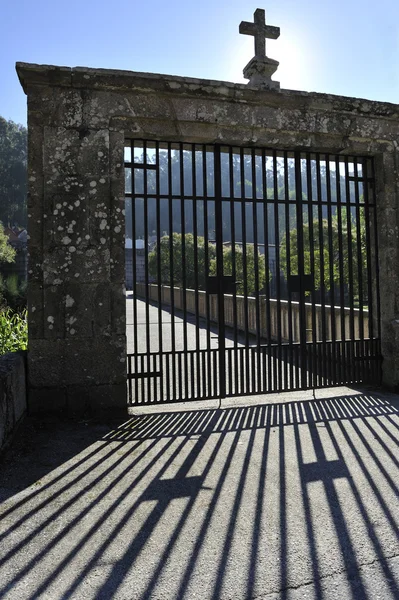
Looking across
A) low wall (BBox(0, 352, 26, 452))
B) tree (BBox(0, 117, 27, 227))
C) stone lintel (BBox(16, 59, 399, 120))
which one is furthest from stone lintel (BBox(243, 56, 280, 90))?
tree (BBox(0, 117, 27, 227))

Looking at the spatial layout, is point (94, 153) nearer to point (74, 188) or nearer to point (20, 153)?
point (74, 188)

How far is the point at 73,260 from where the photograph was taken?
4176mm

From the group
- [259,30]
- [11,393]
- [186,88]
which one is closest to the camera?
[11,393]

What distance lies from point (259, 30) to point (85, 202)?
3120 millimetres

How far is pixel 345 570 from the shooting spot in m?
1.89

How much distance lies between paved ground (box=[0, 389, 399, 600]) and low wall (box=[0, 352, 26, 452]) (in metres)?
0.17

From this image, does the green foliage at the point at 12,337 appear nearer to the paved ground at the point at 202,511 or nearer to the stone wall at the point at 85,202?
the stone wall at the point at 85,202

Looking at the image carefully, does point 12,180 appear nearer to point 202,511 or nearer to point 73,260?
point 73,260

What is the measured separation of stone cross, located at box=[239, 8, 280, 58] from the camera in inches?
198

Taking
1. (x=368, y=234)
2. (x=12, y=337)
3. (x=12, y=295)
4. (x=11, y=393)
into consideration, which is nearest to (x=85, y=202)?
(x=11, y=393)

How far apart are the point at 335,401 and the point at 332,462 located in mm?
1752

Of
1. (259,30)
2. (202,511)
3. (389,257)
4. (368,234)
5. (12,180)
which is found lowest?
(202,511)

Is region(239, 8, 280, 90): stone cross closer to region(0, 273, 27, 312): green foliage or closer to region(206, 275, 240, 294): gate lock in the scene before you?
region(206, 275, 240, 294): gate lock

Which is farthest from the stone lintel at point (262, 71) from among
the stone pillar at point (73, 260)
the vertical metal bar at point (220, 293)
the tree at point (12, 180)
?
the tree at point (12, 180)
